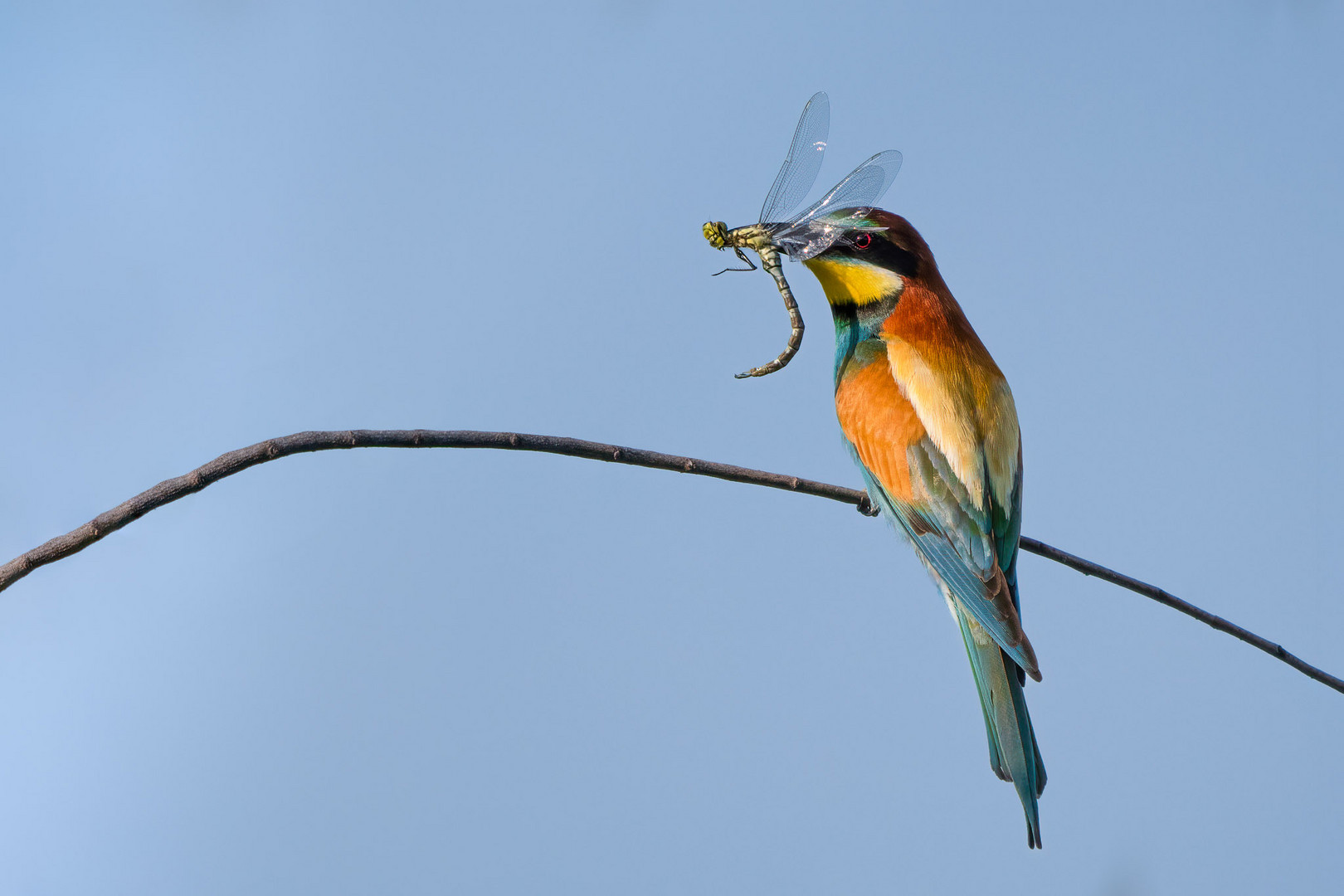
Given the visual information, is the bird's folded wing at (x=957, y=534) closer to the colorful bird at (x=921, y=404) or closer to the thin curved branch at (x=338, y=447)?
the colorful bird at (x=921, y=404)

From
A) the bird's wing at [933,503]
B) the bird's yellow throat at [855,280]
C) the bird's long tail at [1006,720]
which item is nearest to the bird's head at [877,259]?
the bird's yellow throat at [855,280]

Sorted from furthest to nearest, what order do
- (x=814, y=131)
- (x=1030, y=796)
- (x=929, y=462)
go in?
(x=814, y=131), (x=929, y=462), (x=1030, y=796)

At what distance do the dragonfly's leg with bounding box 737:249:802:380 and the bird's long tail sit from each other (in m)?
0.32

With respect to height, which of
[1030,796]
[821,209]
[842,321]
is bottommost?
[1030,796]

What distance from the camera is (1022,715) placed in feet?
3.11

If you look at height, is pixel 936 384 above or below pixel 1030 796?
above

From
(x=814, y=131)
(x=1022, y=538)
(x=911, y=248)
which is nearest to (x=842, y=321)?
(x=911, y=248)

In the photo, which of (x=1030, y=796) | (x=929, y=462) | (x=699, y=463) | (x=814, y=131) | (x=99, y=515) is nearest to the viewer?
(x=99, y=515)

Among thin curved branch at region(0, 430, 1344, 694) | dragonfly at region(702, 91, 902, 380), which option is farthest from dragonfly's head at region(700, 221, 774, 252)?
thin curved branch at region(0, 430, 1344, 694)

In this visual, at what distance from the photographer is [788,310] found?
1101 millimetres

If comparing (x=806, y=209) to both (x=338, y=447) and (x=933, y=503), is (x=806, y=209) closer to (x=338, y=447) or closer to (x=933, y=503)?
(x=933, y=503)

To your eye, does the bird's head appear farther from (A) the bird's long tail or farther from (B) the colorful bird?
(A) the bird's long tail

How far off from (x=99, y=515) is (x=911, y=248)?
0.88m

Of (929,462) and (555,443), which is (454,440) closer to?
(555,443)
